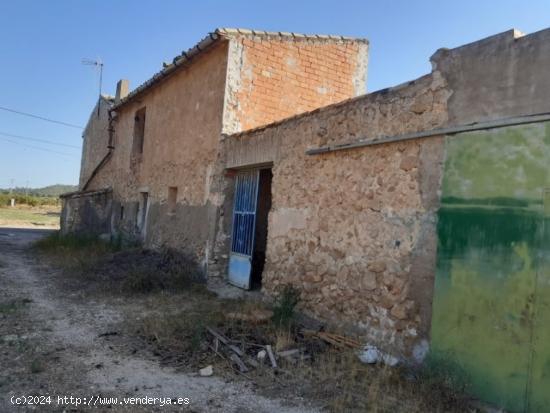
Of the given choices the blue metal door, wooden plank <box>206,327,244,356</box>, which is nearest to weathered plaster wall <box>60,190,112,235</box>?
the blue metal door

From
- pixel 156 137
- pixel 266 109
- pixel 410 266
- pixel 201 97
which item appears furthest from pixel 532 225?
pixel 156 137

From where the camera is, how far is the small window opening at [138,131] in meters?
14.4

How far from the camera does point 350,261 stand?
5.58 meters

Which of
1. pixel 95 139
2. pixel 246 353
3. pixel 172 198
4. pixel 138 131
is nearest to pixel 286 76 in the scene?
pixel 172 198

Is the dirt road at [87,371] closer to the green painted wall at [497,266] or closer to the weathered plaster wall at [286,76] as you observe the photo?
the green painted wall at [497,266]

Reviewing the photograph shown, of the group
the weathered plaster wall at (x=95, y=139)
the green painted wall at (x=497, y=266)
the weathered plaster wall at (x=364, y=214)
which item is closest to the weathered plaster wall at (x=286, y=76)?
the weathered plaster wall at (x=364, y=214)

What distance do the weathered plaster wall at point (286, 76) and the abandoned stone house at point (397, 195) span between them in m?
0.03

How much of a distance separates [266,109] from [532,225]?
6.57 metres

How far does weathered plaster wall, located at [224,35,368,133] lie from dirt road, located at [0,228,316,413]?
462 centimetres

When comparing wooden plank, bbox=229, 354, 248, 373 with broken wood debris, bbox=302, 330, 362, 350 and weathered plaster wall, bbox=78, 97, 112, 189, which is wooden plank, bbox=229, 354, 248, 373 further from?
weathered plaster wall, bbox=78, 97, 112, 189

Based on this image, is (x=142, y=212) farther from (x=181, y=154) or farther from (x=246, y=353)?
(x=246, y=353)

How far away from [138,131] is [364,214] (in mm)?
10932

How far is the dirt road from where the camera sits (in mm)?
3795

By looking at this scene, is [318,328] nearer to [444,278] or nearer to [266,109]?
[444,278]
